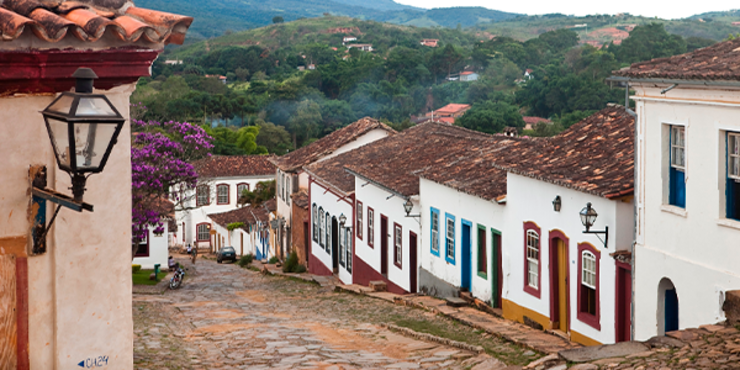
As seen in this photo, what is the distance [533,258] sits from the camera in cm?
1492

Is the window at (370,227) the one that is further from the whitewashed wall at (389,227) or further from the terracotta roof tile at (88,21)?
the terracotta roof tile at (88,21)

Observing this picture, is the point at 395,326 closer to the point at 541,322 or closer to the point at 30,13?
the point at 541,322

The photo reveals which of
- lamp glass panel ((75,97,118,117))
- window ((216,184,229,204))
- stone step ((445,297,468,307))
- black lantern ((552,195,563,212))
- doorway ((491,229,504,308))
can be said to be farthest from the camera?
window ((216,184,229,204))

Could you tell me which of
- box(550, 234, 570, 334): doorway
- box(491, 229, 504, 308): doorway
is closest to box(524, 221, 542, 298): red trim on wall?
box(550, 234, 570, 334): doorway

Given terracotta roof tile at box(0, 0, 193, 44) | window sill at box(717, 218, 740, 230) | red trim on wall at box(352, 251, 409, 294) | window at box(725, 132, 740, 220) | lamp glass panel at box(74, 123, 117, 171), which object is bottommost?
red trim on wall at box(352, 251, 409, 294)

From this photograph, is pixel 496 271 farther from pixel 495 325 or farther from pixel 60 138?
pixel 60 138

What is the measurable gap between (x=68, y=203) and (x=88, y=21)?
45.3 inches

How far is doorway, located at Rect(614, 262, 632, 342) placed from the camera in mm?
12188

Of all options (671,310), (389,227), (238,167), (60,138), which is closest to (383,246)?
(389,227)

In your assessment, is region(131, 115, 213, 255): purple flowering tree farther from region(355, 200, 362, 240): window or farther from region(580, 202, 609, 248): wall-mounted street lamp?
region(580, 202, 609, 248): wall-mounted street lamp

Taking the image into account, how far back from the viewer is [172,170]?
23016 mm

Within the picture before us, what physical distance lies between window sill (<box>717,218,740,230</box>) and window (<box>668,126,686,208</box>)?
86 cm

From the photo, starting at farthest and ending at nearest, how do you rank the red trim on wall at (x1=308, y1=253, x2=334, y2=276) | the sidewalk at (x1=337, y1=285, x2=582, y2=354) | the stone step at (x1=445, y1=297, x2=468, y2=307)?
the red trim on wall at (x1=308, y1=253, x2=334, y2=276)
the stone step at (x1=445, y1=297, x2=468, y2=307)
the sidewalk at (x1=337, y1=285, x2=582, y2=354)

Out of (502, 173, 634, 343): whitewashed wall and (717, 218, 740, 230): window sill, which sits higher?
(717, 218, 740, 230): window sill
